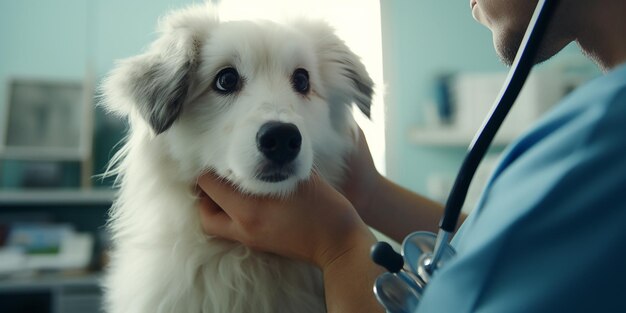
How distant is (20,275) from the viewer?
9.54 ft

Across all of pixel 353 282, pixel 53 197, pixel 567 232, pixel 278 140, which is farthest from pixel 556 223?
pixel 53 197

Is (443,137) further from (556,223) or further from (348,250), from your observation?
(556,223)

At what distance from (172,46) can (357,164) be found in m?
0.50

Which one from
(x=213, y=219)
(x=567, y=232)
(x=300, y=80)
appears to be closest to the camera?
(x=567, y=232)

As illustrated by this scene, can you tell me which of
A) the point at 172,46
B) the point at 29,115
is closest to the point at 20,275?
the point at 29,115

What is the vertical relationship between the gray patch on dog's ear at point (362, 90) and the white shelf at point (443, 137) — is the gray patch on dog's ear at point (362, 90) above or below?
above

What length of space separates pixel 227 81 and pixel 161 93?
0.15 metres

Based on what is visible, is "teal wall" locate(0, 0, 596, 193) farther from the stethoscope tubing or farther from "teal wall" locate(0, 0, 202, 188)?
the stethoscope tubing

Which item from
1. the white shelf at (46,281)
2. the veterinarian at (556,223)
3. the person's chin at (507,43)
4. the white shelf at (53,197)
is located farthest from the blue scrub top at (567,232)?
the white shelf at (53,197)

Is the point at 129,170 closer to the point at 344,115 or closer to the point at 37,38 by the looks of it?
the point at 344,115

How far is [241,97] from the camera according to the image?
42.2 inches

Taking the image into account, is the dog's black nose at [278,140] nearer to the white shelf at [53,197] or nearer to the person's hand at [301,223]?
the person's hand at [301,223]

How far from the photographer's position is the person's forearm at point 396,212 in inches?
48.8

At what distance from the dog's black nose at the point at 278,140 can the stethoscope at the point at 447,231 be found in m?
0.35
